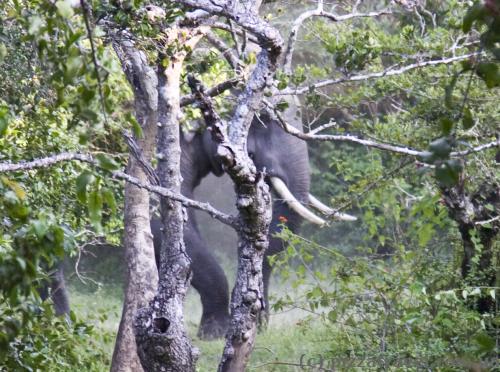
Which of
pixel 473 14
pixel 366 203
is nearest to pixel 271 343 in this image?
pixel 366 203

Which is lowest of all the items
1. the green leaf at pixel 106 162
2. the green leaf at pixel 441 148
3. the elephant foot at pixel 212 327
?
the green leaf at pixel 441 148

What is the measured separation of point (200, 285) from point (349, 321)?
13.3 ft

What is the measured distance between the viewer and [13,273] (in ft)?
9.39

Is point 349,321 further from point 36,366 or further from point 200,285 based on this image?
point 200,285

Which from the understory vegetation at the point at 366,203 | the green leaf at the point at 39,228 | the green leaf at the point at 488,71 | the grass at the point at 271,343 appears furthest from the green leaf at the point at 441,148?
the grass at the point at 271,343

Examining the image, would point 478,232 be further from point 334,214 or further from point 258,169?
point 258,169

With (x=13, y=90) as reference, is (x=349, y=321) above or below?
below

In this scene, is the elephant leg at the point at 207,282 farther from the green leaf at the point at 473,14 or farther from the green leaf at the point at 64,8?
the green leaf at the point at 473,14

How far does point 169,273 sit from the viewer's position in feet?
18.0

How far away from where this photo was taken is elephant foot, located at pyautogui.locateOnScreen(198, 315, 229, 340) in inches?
404

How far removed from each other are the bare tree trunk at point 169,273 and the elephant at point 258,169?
190 inches

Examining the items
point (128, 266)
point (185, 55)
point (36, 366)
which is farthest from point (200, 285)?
point (36, 366)

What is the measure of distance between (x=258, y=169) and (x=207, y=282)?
4.47 ft

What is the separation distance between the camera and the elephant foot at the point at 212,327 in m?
10.3
